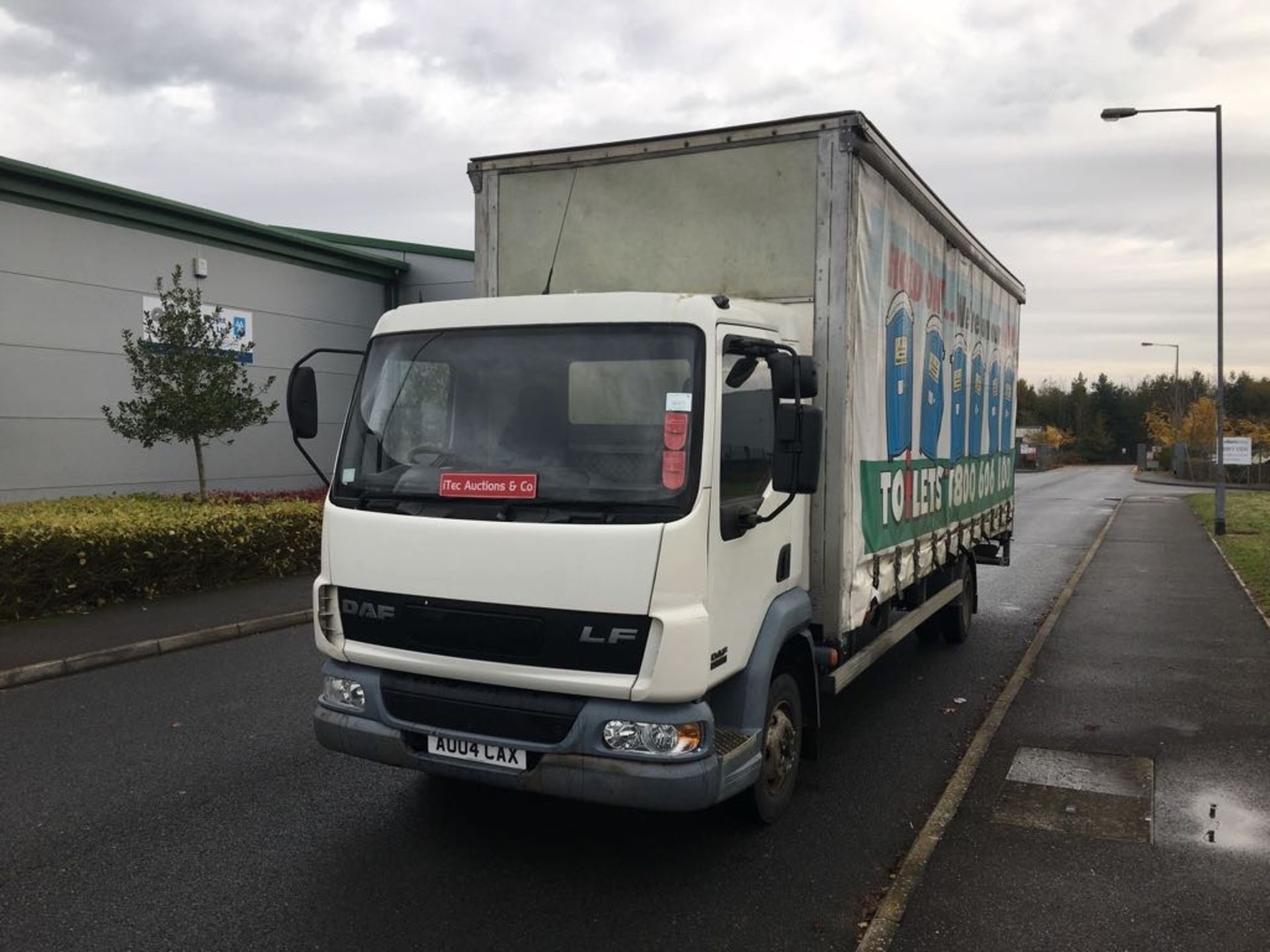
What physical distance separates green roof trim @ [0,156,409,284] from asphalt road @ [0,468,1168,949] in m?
9.02

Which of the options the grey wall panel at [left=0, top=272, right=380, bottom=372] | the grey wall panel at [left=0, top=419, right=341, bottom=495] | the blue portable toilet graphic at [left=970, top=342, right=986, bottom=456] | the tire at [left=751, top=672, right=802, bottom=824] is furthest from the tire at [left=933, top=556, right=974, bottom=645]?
the grey wall panel at [left=0, top=272, right=380, bottom=372]

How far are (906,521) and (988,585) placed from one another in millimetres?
7327

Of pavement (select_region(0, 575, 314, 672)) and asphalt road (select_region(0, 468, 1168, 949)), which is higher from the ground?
pavement (select_region(0, 575, 314, 672))

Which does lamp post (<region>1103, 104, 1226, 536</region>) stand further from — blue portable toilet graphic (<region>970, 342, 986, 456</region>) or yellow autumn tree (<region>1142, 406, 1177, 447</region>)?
yellow autumn tree (<region>1142, 406, 1177, 447</region>)

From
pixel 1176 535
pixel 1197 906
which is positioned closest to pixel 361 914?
pixel 1197 906

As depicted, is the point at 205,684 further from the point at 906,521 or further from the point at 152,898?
the point at 906,521

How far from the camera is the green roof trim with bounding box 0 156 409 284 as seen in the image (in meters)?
12.9

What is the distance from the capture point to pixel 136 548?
9688 mm

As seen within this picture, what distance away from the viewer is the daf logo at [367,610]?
4047mm

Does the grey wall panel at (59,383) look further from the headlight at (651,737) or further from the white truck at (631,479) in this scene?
the headlight at (651,737)

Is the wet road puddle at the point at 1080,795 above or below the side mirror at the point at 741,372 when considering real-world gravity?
below

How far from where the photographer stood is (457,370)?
4.22 metres

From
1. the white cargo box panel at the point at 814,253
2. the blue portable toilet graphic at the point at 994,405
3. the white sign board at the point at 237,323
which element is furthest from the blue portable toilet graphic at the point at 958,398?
the white sign board at the point at 237,323

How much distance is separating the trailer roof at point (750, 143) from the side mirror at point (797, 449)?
1.58 meters
